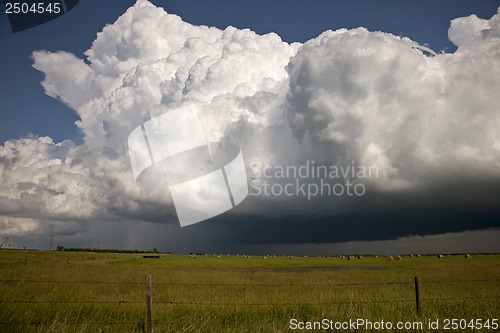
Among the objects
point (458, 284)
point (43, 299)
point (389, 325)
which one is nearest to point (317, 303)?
point (389, 325)

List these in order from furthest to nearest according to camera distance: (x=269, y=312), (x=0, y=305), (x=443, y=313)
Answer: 1. (x=269, y=312)
2. (x=443, y=313)
3. (x=0, y=305)

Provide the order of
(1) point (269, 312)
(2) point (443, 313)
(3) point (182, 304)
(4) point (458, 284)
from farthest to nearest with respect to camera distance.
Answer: (4) point (458, 284) → (3) point (182, 304) → (1) point (269, 312) → (2) point (443, 313)

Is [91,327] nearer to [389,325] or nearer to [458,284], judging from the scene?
[389,325]

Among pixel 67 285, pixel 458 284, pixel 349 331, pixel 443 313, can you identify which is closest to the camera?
pixel 349 331

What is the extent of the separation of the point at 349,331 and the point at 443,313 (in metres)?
4.63

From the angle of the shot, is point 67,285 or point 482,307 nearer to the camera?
point 482,307

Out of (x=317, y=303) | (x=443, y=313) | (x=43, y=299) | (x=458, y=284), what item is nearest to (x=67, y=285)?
(x=43, y=299)

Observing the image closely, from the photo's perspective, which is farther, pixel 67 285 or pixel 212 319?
pixel 67 285

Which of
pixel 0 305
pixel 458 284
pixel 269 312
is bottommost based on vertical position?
pixel 458 284

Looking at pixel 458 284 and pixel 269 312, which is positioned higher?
pixel 269 312

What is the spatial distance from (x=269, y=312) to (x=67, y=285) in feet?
39.8

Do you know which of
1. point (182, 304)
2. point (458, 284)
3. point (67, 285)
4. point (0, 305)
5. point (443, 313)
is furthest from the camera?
point (458, 284)

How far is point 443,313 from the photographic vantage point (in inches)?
443

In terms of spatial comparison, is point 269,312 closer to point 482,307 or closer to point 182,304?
point 182,304
